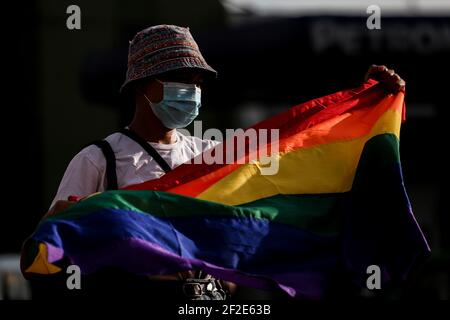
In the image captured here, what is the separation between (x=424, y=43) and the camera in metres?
15.5

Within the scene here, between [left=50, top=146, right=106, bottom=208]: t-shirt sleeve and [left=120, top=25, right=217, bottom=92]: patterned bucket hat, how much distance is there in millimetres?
446

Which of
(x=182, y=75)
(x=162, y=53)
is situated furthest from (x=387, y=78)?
(x=162, y=53)

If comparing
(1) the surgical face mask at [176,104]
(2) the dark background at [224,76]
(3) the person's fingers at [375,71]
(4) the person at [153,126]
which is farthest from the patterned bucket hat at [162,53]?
(2) the dark background at [224,76]

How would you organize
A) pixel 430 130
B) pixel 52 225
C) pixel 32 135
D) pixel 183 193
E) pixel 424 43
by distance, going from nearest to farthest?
pixel 52 225
pixel 183 193
pixel 424 43
pixel 430 130
pixel 32 135

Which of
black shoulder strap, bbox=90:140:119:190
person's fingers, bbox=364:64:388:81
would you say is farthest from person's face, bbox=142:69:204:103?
person's fingers, bbox=364:64:388:81

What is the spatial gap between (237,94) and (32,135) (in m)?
5.38

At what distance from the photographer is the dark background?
15.4m

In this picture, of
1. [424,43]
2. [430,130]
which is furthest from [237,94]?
[430,130]

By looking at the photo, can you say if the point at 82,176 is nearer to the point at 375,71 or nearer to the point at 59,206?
the point at 59,206

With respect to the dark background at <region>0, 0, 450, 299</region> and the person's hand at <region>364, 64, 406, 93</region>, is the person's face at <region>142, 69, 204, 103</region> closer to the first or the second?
the person's hand at <region>364, 64, 406, 93</region>

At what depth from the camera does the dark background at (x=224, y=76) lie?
15406mm

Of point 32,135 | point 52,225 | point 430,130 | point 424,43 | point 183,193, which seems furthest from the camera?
point 32,135

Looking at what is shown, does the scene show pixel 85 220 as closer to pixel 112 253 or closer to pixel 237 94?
pixel 112 253

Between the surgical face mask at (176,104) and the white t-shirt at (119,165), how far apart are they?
0.11 meters
